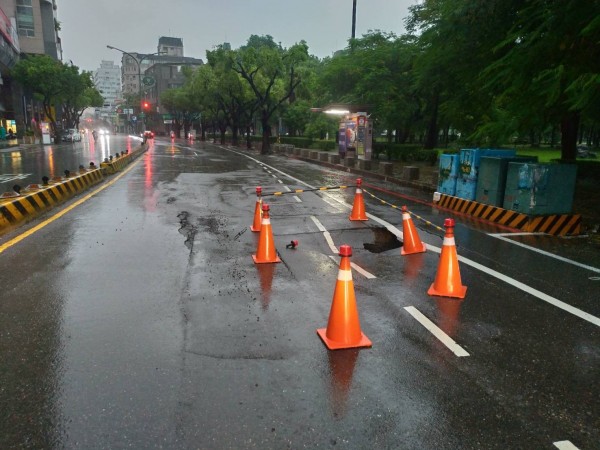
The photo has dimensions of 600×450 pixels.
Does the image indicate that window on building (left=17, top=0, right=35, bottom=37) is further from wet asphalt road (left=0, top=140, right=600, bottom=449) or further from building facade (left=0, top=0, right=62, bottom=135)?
wet asphalt road (left=0, top=140, right=600, bottom=449)

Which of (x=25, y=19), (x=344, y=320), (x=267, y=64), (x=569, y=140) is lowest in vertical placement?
(x=344, y=320)

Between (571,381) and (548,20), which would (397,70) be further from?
(571,381)

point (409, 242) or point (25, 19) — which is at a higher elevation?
point (25, 19)

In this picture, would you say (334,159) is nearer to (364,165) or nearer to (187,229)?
(364,165)

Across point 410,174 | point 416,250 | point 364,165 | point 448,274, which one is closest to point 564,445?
point 448,274

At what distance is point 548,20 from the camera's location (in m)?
9.16

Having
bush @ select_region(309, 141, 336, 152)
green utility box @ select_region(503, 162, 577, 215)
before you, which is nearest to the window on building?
bush @ select_region(309, 141, 336, 152)

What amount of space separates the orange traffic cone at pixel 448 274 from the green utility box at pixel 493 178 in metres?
6.45

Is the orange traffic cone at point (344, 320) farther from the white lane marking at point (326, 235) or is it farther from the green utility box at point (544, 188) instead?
the green utility box at point (544, 188)

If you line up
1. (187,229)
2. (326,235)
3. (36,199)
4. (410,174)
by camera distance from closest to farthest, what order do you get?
1. (326,235)
2. (187,229)
3. (36,199)
4. (410,174)

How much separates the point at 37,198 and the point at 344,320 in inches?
399

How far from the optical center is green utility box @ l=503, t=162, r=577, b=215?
A: 10648 millimetres

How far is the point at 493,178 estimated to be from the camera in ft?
39.4

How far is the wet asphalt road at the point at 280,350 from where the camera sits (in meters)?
3.37
